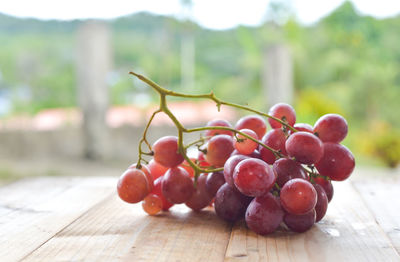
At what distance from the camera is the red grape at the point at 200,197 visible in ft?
2.58

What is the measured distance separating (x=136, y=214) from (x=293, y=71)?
8006 millimetres

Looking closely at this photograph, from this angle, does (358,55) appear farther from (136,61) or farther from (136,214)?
(136,214)

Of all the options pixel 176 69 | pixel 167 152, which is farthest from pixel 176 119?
pixel 176 69

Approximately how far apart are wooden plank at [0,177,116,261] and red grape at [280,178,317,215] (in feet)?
1.18

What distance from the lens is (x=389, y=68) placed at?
8641 mm

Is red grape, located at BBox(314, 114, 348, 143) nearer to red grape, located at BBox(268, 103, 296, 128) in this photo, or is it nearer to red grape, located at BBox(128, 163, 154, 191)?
red grape, located at BBox(268, 103, 296, 128)

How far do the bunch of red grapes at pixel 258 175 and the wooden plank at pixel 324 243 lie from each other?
22 mm

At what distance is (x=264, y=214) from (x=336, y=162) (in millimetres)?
162

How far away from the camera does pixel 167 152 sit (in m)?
0.74

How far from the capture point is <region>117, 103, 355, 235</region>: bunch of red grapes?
25.8 inches

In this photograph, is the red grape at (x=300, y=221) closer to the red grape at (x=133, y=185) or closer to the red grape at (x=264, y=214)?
the red grape at (x=264, y=214)

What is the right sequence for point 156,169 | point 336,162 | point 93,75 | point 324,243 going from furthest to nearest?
point 93,75 < point 156,169 < point 336,162 < point 324,243

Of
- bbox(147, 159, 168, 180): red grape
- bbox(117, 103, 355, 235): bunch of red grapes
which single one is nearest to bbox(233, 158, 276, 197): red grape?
bbox(117, 103, 355, 235): bunch of red grapes

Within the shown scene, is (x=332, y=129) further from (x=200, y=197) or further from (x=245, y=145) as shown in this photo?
(x=200, y=197)
